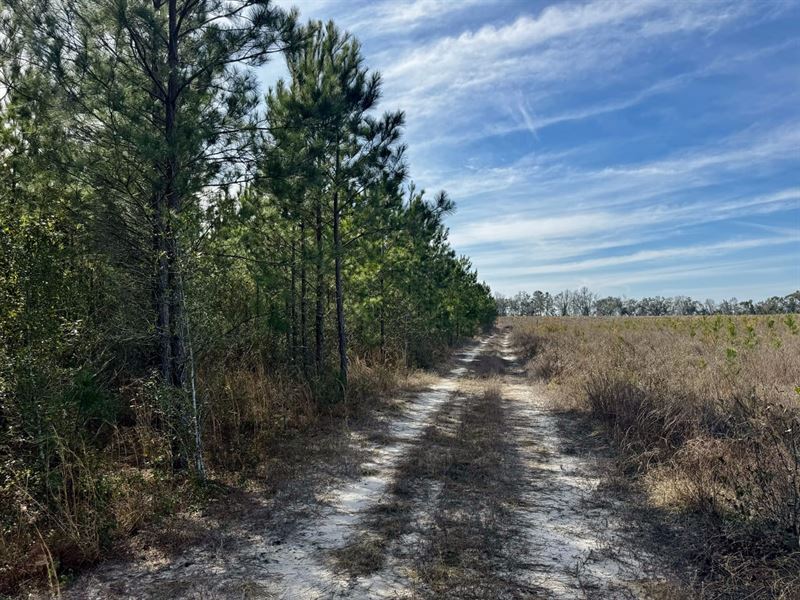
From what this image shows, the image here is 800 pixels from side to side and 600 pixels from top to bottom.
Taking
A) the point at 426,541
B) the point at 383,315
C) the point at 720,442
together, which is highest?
the point at 383,315

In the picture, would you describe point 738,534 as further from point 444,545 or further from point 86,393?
point 86,393

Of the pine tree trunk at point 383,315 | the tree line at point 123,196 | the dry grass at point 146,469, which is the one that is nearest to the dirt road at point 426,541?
the dry grass at point 146,469

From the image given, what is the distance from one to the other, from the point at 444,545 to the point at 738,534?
2.29 m

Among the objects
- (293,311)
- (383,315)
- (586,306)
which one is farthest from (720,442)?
(586,306)

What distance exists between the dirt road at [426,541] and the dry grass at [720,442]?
0.58 m

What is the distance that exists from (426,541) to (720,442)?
11.7 feet

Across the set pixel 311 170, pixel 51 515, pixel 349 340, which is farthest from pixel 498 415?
pixel 51 515

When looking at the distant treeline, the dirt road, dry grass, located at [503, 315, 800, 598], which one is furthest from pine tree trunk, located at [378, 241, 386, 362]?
the distant treeline

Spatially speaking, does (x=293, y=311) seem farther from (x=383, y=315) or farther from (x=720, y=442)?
(x=720, y=442)

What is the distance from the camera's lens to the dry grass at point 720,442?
346 centimetres

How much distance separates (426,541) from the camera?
4027 mm

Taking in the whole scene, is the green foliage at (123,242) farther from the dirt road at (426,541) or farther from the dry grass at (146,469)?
the dirt road at (426,541)

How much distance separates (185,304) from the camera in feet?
17.4

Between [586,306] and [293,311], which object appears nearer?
[293,311]
